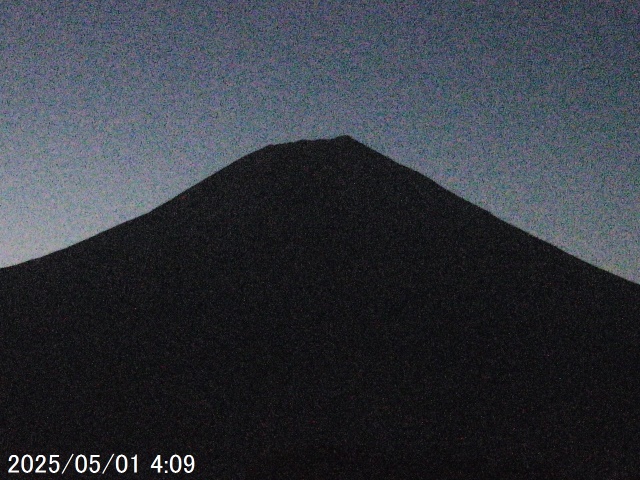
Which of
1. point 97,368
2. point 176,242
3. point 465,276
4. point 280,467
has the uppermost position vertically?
point 176,242

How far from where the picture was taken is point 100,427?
712 inches

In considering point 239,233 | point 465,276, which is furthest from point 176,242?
point 465,276

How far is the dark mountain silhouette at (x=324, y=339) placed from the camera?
57.0 ft

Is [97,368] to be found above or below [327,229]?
below

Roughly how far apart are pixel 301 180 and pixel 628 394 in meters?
18.6

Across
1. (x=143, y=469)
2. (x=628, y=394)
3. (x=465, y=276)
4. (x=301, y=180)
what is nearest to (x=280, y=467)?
(x=143, y=469)

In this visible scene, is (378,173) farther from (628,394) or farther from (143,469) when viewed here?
(143,469)

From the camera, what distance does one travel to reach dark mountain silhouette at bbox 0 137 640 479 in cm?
1738

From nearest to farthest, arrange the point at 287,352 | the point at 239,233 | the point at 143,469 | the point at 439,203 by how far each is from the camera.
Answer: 1. the point at 143,469
2. the point at 287,352
3. the point at 239,233
4. the point at 439,203

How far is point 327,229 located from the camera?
30.9 metres

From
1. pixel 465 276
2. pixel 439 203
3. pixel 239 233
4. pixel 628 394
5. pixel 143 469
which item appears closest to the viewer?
pixel 143 469

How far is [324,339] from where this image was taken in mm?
23766

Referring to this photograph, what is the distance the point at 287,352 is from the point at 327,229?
909 cm

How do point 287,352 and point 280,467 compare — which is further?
point 287,352
